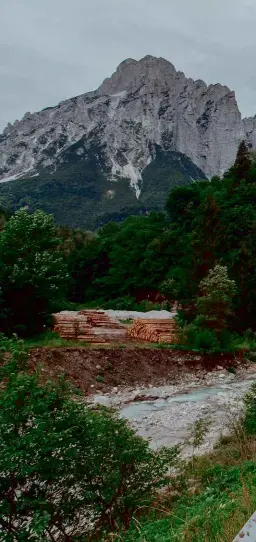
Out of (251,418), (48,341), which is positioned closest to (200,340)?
(48,341)

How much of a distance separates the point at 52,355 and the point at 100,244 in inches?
1446

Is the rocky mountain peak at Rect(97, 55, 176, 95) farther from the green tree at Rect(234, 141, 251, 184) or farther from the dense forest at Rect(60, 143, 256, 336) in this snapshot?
the green tree at Rect(234, 141, 251, 184)

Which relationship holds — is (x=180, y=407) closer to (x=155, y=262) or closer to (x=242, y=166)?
(x=155, y=262)

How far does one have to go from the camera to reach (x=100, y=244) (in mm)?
52844

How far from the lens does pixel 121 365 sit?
17938 mm

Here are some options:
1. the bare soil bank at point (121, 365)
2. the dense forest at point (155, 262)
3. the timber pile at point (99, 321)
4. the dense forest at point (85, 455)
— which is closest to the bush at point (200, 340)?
the dense forest at point (85, 455)

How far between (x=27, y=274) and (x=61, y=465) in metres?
14.6

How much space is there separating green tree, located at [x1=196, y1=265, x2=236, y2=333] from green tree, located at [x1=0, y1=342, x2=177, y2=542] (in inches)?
610

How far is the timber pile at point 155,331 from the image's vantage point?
2145cm

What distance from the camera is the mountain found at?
153m

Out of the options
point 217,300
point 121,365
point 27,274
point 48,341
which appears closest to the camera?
point 121,365

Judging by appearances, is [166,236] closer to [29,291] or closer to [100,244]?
[100,244]

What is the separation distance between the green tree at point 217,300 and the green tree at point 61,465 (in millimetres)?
15504

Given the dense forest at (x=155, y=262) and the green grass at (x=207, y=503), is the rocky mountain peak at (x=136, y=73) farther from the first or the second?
the green grass at (x=207, y=503)
